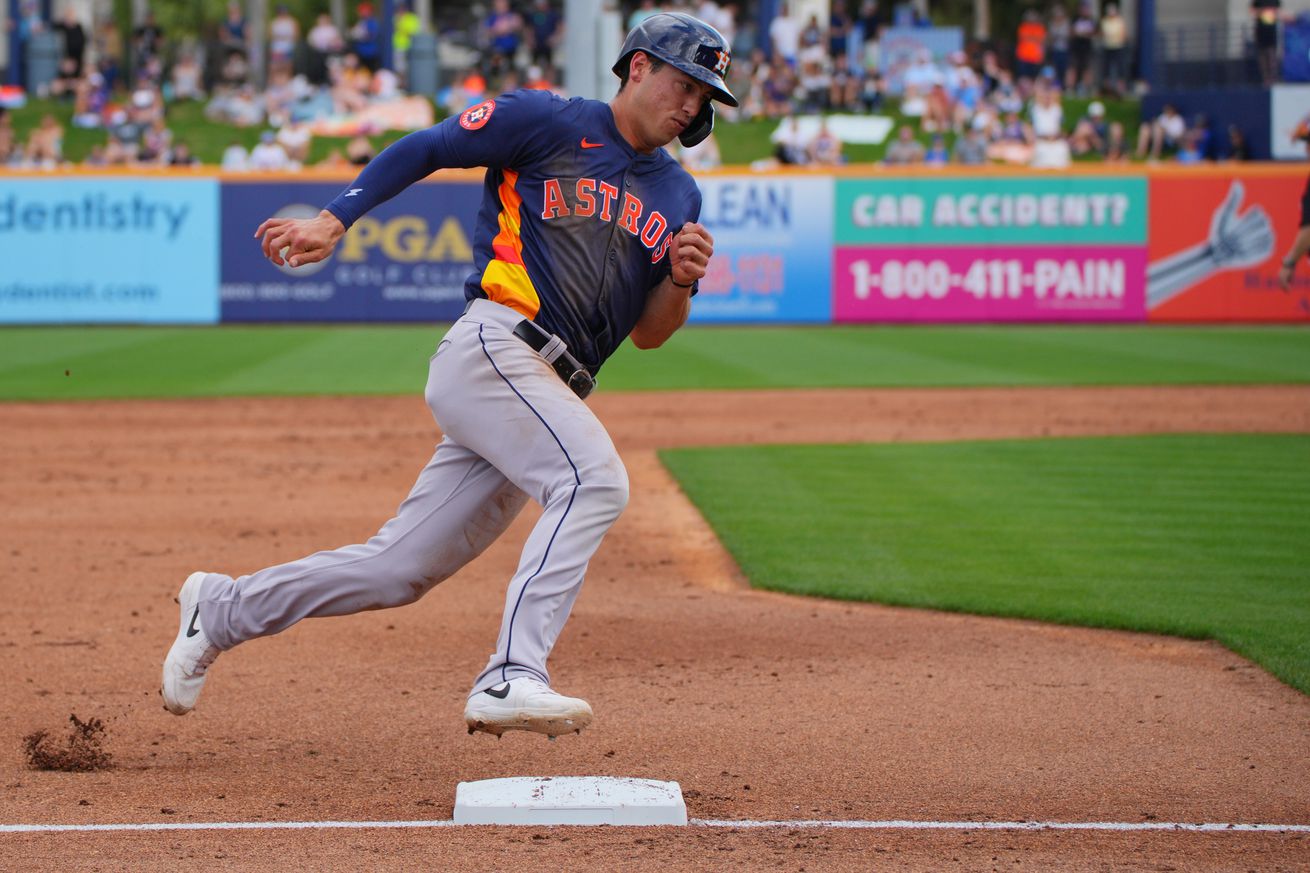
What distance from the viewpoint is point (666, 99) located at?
174 inches

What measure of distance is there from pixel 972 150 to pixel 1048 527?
1672 cm

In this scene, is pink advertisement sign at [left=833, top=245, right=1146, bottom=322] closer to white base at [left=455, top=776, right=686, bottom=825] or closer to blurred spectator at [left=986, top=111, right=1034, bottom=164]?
blurred spectator at [left=986, top=111, right=1034, bottom=164]

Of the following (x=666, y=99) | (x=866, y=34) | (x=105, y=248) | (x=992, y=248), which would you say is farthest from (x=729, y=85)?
(x=666, y=99)

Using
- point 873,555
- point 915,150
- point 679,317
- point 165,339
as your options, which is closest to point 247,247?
point 165,339

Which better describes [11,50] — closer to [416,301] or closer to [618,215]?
[416,301]

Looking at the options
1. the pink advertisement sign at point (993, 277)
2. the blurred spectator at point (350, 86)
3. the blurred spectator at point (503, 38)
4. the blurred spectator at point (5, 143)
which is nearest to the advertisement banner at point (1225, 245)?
the pink advertisement sign at point (993, 277)

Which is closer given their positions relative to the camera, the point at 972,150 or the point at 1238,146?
the point at 972,150

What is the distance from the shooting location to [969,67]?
29734 mm

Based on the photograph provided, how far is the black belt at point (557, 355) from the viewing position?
173 inches

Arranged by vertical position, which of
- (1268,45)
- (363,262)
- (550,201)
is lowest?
(363,262)

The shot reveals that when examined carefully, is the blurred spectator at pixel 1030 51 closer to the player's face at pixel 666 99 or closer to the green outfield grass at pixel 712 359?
the green outfield grass at pixel 712 359

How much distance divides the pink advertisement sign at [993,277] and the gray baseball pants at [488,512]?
18630mm

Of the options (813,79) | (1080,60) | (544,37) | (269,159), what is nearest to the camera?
(269,159)

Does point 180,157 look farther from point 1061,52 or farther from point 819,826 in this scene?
point 819,826
